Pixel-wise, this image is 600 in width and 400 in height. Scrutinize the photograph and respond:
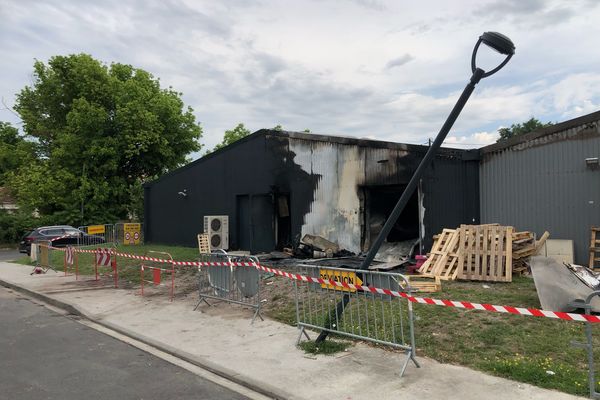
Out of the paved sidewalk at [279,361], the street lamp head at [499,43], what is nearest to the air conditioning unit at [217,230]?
the paved sidewalk at [279,361]

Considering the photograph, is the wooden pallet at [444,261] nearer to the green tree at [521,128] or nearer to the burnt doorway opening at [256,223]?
the burnt doorway opening at [256,223]

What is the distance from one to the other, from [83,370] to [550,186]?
41.1ft

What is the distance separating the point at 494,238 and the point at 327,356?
674 cm

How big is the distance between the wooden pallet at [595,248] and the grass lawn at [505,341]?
457 centimetres

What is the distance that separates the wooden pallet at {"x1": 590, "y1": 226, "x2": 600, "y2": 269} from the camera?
12.4 m

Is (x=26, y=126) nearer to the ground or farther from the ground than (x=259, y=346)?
farther from the ground

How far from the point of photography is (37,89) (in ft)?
122

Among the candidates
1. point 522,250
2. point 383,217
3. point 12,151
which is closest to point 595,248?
point 522,250

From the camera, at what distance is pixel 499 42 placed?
5203 mm

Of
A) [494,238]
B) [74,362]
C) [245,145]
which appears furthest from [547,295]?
[245,145]

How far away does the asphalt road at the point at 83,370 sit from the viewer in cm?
526

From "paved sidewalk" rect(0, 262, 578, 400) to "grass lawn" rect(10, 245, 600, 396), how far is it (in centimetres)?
24

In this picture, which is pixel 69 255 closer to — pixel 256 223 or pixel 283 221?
pixel 256 223

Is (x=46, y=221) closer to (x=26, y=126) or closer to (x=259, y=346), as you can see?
(x=26, y=126)
